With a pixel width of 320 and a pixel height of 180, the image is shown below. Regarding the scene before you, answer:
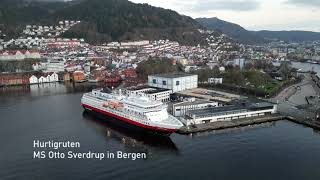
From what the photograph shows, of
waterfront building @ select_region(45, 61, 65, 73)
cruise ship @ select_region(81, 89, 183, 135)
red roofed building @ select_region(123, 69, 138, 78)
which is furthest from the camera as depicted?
waterfront building @ select_region(45, 61, 65, 73)

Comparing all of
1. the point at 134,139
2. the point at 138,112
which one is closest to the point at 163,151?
the point at 134,139

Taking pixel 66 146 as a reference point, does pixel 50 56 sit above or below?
above

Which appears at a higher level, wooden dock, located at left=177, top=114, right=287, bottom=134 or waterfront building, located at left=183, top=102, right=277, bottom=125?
waterfront building, located at left=183, top=102, right=277, bottom=125

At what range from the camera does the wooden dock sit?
13.4 m

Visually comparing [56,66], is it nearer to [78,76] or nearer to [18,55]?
[78,76]

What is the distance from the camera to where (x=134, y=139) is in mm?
12602

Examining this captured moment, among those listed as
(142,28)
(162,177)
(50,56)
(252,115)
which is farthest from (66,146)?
(142,28)

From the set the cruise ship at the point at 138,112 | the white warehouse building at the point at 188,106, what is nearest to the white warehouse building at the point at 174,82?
the white warehouse building at the point at 188,106

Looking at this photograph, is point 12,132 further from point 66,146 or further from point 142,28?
point 142,28

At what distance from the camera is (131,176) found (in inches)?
369

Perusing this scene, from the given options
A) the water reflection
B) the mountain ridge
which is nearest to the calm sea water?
the water reflection

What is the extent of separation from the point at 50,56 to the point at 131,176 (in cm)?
2836

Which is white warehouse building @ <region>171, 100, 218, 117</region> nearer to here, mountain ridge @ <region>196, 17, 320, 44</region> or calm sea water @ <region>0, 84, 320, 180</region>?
calm sea water @ <region>0, 84, 320, 180</region>

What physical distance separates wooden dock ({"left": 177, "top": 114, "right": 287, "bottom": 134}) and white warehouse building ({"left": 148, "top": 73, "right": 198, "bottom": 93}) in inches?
262
